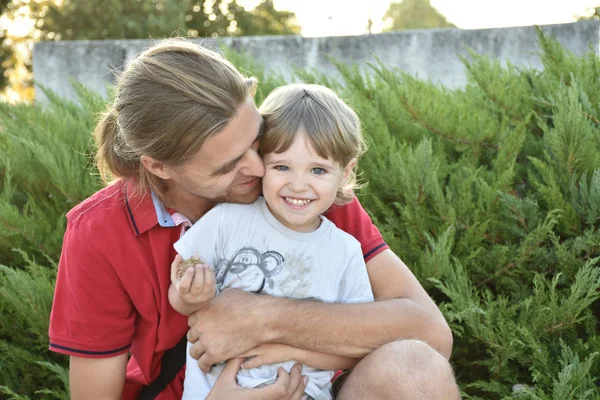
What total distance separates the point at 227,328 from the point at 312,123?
68 cm

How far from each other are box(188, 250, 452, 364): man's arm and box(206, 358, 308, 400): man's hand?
0.06 metres

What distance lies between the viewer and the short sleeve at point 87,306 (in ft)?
6.81

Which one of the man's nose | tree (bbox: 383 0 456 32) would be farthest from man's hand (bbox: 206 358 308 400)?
tree (bbox: 383 0 456 32)

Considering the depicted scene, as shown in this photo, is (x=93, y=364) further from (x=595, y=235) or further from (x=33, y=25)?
(x=33, y=25)

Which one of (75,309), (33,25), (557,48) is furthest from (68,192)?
(33,25)

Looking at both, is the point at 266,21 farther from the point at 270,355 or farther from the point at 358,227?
the point at 270,355

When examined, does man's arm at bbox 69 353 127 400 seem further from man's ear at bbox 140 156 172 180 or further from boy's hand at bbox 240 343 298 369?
man's ear at bbox 140 156 172 180

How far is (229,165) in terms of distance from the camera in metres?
2.16

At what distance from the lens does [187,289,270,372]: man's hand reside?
82.9 inches

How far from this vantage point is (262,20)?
557 inches

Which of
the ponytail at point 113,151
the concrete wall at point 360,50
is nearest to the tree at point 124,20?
the concrete wall at point 360,50

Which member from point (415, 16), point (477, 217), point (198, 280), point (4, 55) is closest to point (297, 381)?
point (198, 280)

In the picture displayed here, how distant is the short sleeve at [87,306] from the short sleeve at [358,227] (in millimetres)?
774

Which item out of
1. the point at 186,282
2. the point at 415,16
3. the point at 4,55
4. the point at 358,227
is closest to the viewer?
the point at 186,282
